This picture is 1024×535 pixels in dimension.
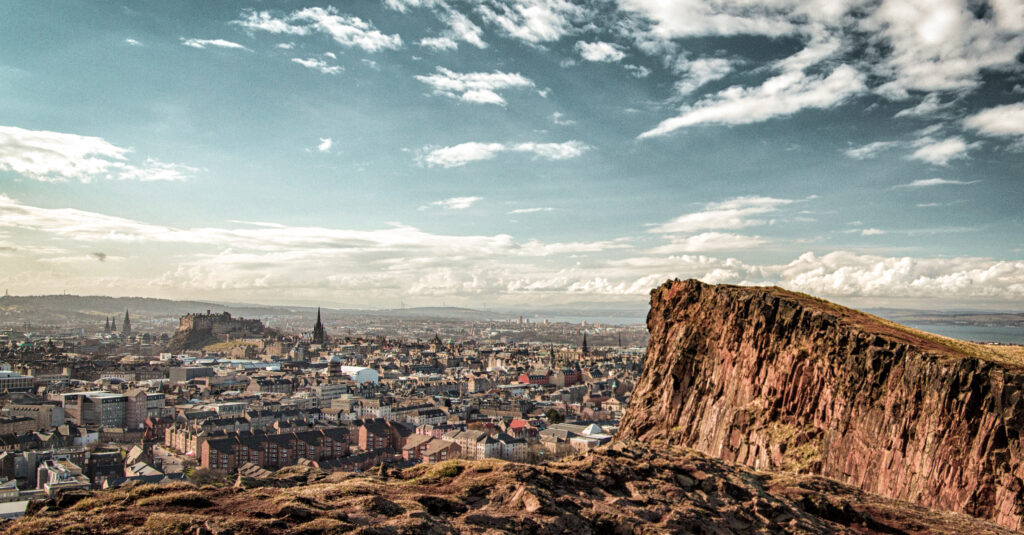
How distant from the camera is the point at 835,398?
26.4 m

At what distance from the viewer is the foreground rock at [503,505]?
10305 mm

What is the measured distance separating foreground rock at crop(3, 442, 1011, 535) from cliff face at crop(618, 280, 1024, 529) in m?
4.89

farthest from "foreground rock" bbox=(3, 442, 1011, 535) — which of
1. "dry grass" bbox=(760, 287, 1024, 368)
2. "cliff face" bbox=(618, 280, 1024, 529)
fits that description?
"dry grass" bbox=(760, 287, 1024, 368)

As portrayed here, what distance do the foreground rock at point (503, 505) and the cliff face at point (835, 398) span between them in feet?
16.0

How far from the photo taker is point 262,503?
11.4 metres

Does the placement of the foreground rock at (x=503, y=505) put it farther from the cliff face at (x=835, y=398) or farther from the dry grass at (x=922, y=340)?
the dry grass at (x=922, y=340)

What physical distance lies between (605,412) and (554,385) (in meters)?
45.2

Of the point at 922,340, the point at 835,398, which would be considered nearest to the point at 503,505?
the point at 835,398

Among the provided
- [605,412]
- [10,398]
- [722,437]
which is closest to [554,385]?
[605,412]

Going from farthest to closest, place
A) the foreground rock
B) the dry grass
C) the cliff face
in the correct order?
the dry grass → the cliff face → the foreground rock

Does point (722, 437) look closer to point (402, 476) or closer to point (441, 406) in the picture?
point (402, 476)

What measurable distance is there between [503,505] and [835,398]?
18.7m

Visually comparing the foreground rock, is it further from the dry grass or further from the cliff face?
the dry grass

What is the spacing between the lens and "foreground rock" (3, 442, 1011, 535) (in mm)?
10305
